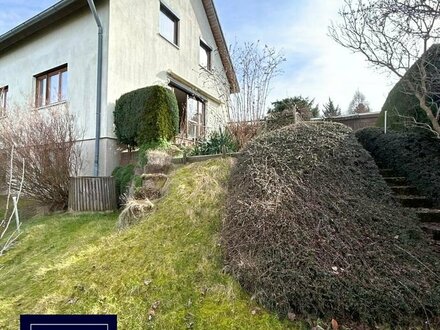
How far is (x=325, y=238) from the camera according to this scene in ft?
10.6

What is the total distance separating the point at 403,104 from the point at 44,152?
331 inches

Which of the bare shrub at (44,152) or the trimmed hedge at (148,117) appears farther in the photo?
the trimmed hedge at (148,117)

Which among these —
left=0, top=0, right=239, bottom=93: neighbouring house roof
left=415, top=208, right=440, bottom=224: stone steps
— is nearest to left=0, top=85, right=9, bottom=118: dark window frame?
left=0, top=0, right=239, bottom=93: neighbouring house roof

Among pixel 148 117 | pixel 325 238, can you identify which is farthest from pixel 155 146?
pixel 325 238

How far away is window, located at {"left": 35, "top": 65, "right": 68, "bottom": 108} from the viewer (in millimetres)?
9812

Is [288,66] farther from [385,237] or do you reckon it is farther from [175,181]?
[385,237]

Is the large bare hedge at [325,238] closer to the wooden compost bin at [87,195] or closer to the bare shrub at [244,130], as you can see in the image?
the bare shrub at [244,130]

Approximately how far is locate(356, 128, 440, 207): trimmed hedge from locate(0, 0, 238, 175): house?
3.97 metres

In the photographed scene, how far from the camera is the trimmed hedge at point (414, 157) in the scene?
15.4 feet

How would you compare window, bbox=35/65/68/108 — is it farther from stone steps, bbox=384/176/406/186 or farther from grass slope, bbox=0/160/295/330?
stone steps, bbox=384/176/406/186

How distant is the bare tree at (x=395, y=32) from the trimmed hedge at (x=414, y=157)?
1.63ft

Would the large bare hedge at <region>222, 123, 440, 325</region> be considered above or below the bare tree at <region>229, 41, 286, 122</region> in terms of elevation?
below

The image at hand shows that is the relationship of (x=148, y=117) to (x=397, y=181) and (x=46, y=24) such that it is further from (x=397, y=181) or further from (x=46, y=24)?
(x=46, y=24)
